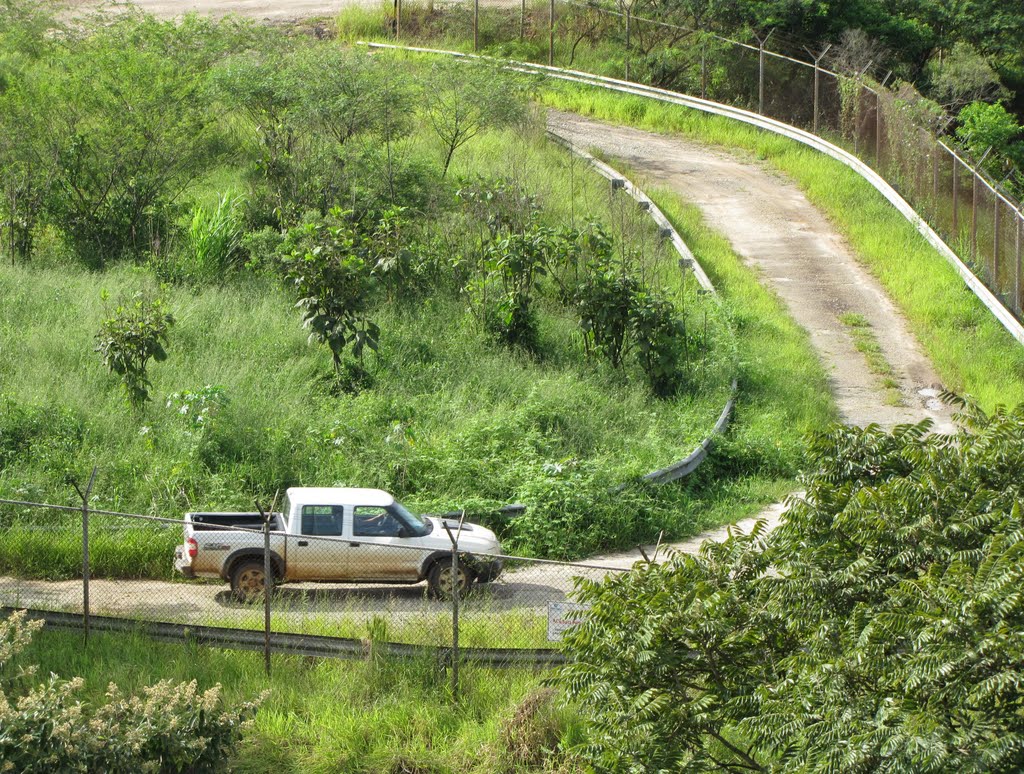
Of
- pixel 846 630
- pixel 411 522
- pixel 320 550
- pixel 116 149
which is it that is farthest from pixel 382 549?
pixel 116 149

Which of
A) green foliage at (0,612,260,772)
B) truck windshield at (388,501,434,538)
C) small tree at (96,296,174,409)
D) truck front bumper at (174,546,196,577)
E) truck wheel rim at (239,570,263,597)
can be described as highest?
small tree at (96,296,174,409)

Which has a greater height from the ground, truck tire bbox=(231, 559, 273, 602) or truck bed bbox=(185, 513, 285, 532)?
truck bed bbox=(185, 513, 285, 532)

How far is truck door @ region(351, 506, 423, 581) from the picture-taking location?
13891 millimetres

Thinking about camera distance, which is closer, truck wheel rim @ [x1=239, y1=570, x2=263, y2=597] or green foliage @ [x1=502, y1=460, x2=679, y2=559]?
truck wheel rim @ [x1=239, y1=570, x2=263, y2=597]

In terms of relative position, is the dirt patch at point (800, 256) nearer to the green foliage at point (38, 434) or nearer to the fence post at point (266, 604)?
the fence post at point (266, 604)

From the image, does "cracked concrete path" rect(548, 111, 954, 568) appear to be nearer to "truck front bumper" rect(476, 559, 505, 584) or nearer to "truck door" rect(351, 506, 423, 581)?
"truck front bumper" rect(476, 559, 505, 584)

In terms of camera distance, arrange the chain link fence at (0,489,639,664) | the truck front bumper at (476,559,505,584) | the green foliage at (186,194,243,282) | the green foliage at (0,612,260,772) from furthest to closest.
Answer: the green foliage at (186,194,243,282)
the truck front bumper at (476,559,505,584)
the chain link fence at (0,489,639,664)
the green foliage at (0,612,260,772)

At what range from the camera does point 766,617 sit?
315 inches

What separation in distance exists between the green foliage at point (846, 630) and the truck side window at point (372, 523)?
5.70 metres

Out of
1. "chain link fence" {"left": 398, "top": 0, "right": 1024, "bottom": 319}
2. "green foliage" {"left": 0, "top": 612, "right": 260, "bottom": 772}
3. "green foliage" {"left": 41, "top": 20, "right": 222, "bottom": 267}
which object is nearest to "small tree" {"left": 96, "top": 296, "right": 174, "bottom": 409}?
"green foliage" {"left": 41, "top": 20, "right": 222, "bottom": 267}

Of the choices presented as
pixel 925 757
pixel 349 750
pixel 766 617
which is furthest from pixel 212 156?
pixel 925 757

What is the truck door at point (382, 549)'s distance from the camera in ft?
45.6

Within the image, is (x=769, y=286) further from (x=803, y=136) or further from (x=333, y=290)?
(x=333, y=290)

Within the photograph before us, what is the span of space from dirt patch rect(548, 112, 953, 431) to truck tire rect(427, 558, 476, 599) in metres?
8.99
